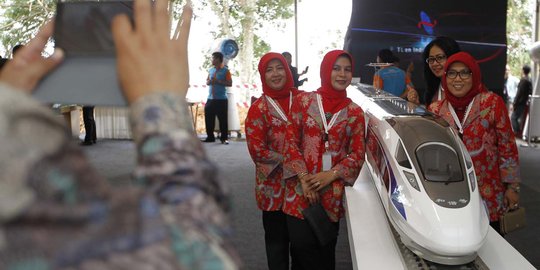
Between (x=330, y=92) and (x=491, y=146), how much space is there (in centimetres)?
75

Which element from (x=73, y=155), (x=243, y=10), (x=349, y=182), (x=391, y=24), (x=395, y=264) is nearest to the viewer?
(x=73, y=155)

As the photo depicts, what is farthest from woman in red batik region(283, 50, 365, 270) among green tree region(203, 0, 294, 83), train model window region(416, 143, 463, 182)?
green tree region(203, 0, 294, 83)

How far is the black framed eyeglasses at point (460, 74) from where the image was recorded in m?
2.66

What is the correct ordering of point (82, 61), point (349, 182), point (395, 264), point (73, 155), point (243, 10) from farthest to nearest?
point (243, 10)
point (349, 182)
point (395, 264)
point (82, 61)
point (73, 155)

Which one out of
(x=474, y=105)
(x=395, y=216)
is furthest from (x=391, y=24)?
(x=395, y=216)

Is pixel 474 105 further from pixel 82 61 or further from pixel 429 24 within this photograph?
pixel 429 24

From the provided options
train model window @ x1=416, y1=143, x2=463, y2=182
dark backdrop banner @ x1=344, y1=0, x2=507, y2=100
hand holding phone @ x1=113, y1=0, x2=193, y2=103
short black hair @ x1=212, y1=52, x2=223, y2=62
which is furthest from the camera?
short black hair @ x1=212, y1=52, x2=223, y2=62

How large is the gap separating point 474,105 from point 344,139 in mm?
592

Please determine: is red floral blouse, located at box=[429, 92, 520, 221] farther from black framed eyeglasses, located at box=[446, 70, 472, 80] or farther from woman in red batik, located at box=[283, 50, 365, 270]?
woman in red batik, located at box=[283, 50, 365, 270]

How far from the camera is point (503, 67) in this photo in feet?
26.9

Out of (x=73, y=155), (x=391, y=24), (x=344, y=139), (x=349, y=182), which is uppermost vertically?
(x=391, y=24)

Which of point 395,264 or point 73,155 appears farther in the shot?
point 395,264

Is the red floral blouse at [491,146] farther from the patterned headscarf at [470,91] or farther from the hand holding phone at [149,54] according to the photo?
the hand holding phone at [149,54]

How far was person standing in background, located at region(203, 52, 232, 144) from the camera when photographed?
9398 mm
